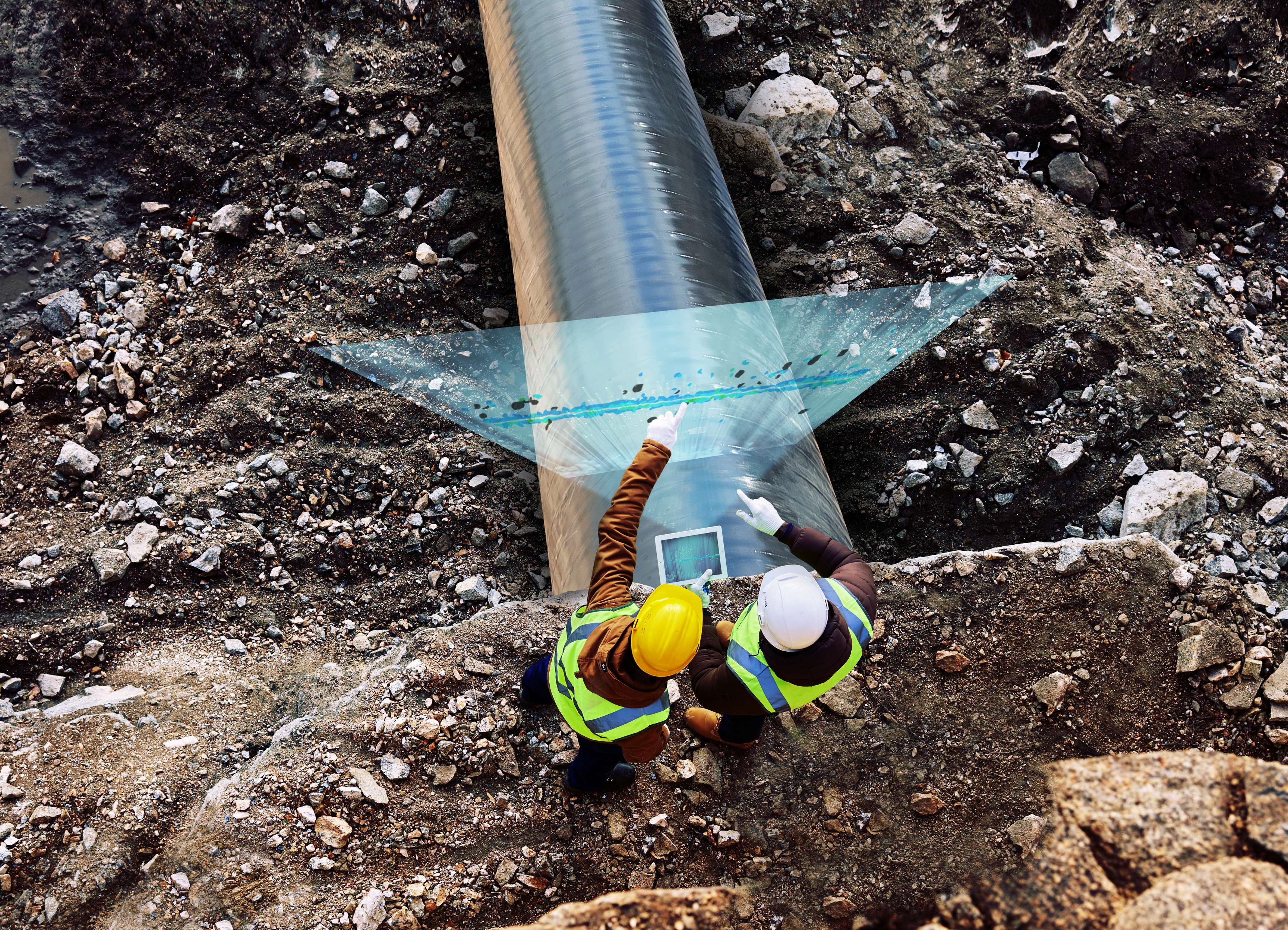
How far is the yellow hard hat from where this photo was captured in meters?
1.95

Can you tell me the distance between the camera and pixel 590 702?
2203 mm

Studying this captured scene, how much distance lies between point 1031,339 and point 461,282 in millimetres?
2517

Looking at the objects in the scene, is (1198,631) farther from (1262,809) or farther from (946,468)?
(946,468)

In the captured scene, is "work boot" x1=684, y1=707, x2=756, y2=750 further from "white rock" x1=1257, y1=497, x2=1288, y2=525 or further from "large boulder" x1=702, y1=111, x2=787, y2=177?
"large boulder" x1=702, y1=111, x2=787, y2=177

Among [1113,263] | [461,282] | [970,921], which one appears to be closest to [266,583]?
[461,282]

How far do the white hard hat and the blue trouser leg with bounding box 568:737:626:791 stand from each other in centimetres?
57

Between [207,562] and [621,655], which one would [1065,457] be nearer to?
[621,655]

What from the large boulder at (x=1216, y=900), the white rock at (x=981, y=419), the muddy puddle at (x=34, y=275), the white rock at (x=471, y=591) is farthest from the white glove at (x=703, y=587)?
the muddy puddle at (x=34, y=275)

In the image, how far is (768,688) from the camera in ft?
7.28

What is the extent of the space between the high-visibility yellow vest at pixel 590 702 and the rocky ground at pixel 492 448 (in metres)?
0.41

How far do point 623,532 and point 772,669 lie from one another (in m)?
Answer: 0.52

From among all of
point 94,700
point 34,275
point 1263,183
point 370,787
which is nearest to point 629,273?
point 370,787

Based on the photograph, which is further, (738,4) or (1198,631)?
(738,4)

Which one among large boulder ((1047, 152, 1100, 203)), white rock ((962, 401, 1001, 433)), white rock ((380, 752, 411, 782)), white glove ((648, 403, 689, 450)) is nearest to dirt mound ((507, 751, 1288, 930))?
white rock ((380, 752, 411, 782))
